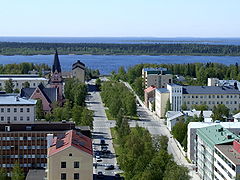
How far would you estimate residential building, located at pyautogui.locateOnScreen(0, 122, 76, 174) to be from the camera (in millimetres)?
28734

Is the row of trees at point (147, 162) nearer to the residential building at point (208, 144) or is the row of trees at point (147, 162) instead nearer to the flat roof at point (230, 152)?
the residential building at point (208, 144)

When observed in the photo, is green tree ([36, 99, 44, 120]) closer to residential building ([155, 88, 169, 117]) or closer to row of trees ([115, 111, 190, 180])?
residential building ([155, 88, 169, 117])

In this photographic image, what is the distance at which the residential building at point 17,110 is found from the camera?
129ft

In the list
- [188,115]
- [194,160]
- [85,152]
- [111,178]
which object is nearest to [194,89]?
[188,115]

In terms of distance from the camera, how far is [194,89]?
54.2 m

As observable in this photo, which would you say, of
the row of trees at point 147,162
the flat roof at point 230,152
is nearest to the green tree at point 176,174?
the row of trees at point 147,162

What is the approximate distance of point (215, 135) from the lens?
28.8 metres

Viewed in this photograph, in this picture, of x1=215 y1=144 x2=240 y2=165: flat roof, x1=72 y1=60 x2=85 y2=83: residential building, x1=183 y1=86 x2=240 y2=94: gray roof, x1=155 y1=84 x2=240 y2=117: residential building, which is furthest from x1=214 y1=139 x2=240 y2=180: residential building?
x1=72 y1=60 x2=85 y2=83: residential building

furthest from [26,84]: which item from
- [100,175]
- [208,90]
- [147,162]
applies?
[147,162]

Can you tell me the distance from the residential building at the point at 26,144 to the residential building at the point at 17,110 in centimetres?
993

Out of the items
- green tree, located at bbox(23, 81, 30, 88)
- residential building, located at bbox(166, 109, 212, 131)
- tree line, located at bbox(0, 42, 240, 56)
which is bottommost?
residential building, located at bbox(166, 109, 212, 131)

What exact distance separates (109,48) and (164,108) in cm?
14112

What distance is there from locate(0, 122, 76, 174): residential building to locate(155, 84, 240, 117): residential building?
80.5ft

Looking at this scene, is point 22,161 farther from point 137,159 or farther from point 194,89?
point 194,89
